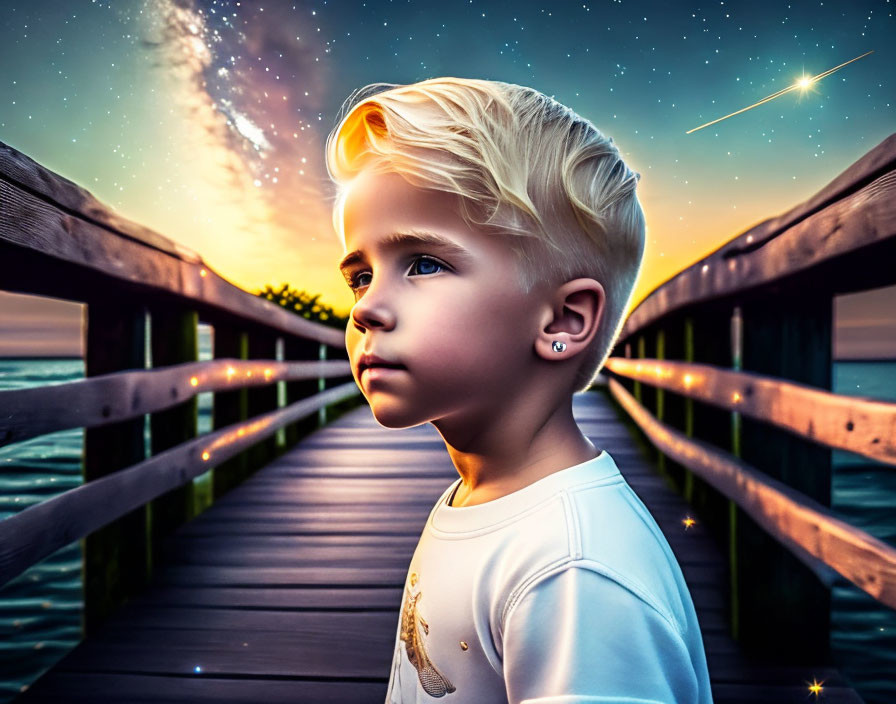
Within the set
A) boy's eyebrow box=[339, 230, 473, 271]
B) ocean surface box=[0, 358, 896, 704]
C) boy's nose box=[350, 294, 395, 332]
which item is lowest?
ocean surface box=[0, 358, 896, 704]

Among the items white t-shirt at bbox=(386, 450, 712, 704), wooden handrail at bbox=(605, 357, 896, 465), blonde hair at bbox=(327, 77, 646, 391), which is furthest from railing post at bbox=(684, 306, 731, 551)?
white t-shirt at bbox=(386, 450, 712, 704)

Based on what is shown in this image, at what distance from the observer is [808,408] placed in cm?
144

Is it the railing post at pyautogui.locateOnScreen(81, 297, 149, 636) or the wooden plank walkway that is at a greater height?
the railing post at pyautogui.locateOnScreen(81, 297, 149, 636)

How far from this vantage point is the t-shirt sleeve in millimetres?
665

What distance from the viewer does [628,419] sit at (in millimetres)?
5652

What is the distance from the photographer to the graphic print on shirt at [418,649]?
83 cm

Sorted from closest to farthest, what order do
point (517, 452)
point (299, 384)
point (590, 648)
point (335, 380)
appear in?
point (590, 648)
point (517, 452)
point (299, 384)
point (335, 380)

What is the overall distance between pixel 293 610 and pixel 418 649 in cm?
128

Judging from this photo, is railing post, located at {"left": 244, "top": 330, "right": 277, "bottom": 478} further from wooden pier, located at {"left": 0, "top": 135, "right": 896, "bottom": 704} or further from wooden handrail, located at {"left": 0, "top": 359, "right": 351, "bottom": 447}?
wooden pier, located at {"left": 0, "top": 135, "right": 896, "bottom": 704}

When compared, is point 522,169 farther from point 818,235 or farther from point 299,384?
point 299,384

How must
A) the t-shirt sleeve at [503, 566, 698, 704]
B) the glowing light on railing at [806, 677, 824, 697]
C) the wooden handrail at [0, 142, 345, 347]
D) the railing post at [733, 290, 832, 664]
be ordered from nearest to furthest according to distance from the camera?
1. the t-shirt sleeve at [503, 566, 698, 704]
2. the wooden handrail at [0, 142, 345, 347]
3. the glowing light on railing at [806, 677, 824, 697]
4. the railing post at [733, 290, 832, 664]

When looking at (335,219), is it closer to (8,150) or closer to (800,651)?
(8,150)

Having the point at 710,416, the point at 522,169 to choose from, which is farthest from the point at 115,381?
the point at 710,416

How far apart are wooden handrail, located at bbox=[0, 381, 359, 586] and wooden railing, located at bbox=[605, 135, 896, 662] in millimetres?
1727
